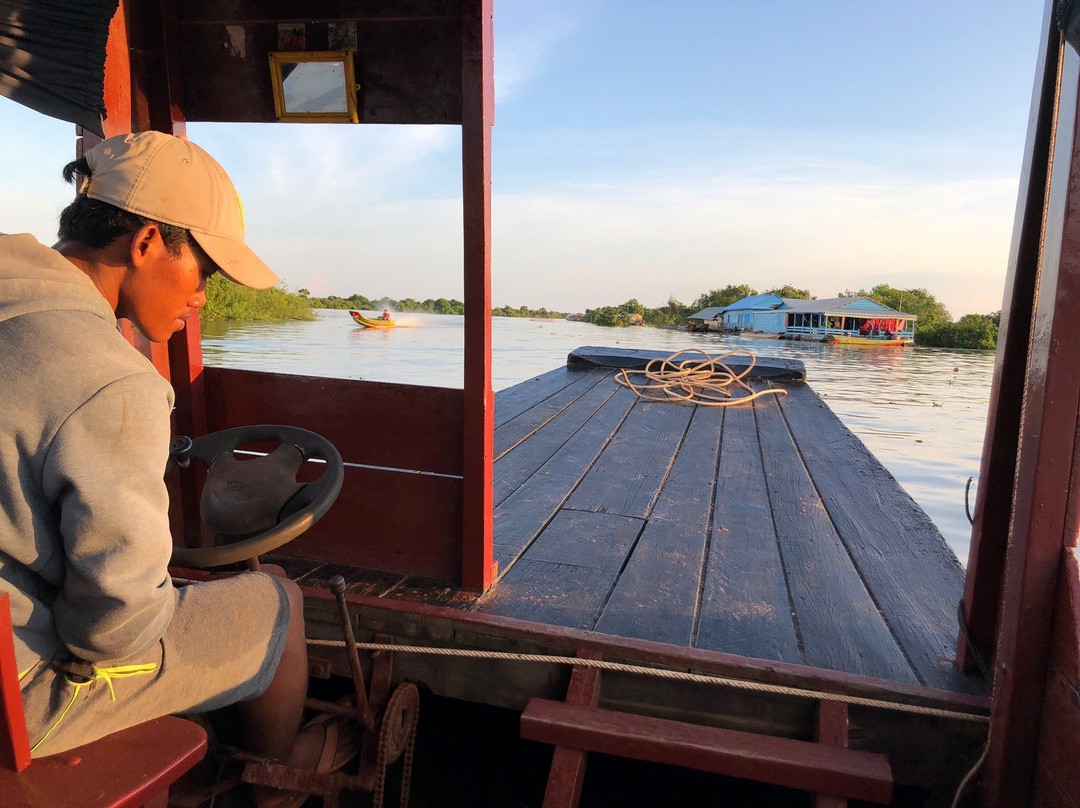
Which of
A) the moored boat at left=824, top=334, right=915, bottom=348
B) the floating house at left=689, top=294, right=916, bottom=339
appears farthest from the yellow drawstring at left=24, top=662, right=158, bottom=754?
the floating house at left=689, top=294, right=916, bottom=339

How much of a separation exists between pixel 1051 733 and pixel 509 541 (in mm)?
1708

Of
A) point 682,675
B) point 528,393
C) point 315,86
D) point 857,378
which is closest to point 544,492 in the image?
point 682,675

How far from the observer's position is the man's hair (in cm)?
121

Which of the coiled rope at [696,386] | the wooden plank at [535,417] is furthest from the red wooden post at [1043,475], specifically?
the coiled rope at [696,386]

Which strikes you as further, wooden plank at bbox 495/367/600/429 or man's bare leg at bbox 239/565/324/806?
wooden plank at bbox 495/367/600/429

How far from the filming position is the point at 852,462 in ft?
13.6

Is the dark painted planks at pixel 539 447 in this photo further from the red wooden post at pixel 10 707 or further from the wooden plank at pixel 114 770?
the red wooden post at pixel 10 707

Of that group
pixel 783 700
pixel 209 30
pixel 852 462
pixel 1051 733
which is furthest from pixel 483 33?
pixel 852 462

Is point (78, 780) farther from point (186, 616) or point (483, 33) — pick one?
point (483, 33)

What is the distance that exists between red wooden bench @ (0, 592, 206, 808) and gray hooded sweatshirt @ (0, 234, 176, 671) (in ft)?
0.49

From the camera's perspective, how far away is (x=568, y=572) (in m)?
2.38

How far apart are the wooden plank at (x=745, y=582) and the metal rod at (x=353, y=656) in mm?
888

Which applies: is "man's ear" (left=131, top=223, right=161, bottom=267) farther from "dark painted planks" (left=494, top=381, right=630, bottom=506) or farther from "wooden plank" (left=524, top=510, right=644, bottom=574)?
"dark painted planks" (left=494, top=381, right=630, bottom=506)

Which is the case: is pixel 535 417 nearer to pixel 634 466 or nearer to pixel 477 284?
pixel 634 466
